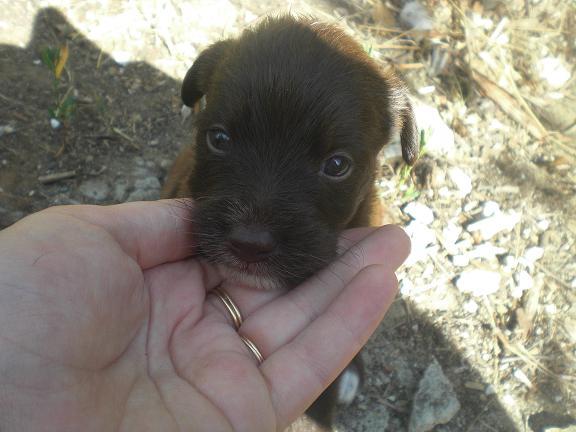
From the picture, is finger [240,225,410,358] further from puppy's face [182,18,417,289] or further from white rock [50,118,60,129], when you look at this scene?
white rock [50,118,60,129]

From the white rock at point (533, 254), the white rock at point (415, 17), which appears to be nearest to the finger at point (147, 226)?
the white rock at point (533, 254)

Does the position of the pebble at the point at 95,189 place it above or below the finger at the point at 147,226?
below

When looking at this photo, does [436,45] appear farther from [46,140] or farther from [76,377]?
[76,377]

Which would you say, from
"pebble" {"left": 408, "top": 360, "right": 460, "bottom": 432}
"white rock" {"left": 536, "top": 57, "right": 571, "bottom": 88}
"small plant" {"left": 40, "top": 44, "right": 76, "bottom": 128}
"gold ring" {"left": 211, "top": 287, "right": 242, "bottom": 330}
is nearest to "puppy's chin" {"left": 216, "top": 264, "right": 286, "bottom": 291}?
"gold ring" {"left": 211, "top": 287, "right": 242, "bottom": 330}

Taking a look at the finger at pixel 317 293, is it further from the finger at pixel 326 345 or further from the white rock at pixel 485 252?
the white rock at pixel 485 252

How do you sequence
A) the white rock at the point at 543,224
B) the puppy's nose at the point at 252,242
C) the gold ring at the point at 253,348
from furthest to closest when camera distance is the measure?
the white rock at the point at 543,224 < the gold ring at the point at 253,348 < the puppy's nose at the point at 252,242

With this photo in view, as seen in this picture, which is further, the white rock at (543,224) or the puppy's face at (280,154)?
the white rock at (543,224)

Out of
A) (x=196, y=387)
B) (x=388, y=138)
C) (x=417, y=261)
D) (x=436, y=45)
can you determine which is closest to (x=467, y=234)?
(x=417, y=261)

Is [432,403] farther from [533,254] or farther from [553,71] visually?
[553,71]
